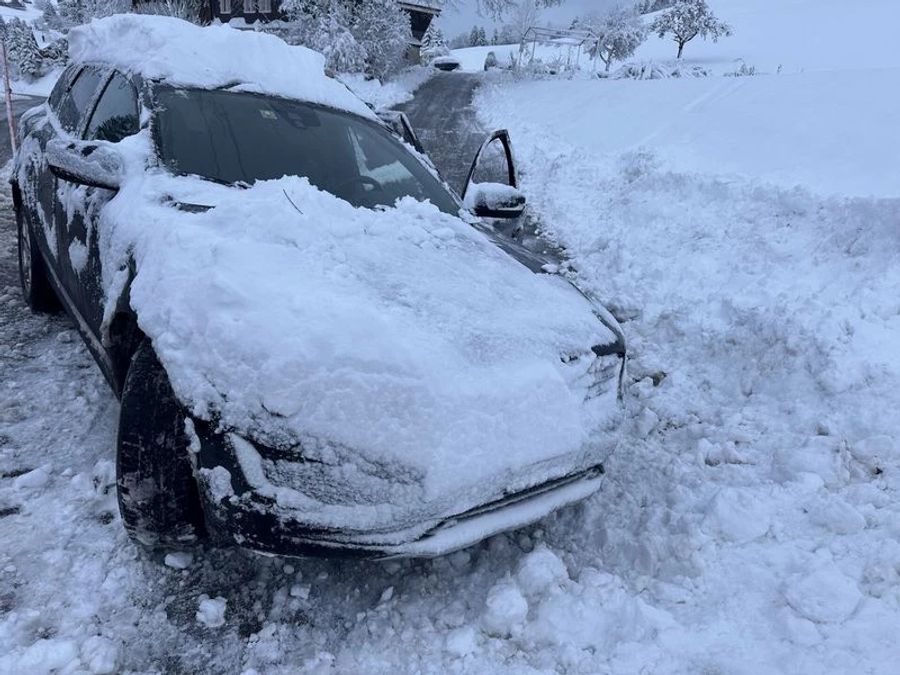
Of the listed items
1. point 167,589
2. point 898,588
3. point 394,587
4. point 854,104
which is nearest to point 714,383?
point 898,588

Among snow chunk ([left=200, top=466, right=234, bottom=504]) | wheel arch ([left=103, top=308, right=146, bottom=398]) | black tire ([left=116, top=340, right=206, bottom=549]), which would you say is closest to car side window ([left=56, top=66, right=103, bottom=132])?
wheel arch ([left=103, top=308, right=146, bottom=398])

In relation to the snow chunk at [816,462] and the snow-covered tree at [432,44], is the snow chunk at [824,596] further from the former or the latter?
the snow-covered tree at [432,44]

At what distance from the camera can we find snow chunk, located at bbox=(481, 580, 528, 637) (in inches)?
83.9

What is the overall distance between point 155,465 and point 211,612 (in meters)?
0.54

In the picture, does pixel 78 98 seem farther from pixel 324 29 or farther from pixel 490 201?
pixel 324 29

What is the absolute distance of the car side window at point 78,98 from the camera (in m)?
3.71

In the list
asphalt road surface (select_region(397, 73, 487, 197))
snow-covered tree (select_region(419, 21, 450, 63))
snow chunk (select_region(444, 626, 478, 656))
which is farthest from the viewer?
snow-covered tree (select_region(419, 21, 450, 63))

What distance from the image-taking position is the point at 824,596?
225 cm

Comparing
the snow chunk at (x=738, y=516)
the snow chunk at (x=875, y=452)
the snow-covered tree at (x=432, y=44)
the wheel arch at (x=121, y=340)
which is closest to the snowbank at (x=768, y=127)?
the snow chunk at (x=875, y=452)

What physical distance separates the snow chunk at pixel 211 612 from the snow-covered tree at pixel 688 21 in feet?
134

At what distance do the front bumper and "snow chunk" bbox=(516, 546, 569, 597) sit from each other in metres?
0.36

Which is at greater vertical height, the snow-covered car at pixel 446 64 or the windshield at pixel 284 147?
the windshield at pixel 284 147

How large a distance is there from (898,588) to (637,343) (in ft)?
7.67

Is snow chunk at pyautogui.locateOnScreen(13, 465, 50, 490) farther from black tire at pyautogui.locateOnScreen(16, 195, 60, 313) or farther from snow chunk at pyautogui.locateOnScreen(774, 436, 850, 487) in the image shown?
snow chunk at pyautogui.locateOnScreen(774, 436, 850, 487)
